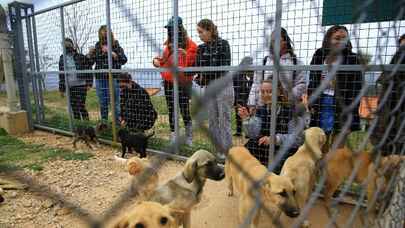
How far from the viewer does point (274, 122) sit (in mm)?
3494

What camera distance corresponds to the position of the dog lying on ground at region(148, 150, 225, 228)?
261cm

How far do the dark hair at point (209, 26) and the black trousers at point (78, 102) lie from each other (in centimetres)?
344

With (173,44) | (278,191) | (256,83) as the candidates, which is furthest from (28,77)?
(278,191)

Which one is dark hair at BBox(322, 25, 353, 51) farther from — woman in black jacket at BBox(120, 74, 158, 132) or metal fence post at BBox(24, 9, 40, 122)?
metal fence post at BBox(24, 9, 40, 122)

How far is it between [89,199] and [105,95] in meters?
2.86

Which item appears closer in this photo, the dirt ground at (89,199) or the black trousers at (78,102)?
the dirt ground at (89,199)

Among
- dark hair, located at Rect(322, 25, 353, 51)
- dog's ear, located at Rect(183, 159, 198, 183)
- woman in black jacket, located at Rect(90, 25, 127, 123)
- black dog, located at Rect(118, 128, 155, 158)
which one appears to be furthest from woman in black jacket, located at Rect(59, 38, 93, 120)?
dark hair, located at Rect(322, 25, 353, 51)

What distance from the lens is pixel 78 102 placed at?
6582 mm

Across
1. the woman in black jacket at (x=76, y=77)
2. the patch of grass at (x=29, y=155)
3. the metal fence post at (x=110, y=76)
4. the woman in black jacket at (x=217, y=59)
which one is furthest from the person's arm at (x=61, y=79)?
the woman in black jacket at (x=217, y=59)

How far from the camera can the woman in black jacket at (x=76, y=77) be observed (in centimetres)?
615

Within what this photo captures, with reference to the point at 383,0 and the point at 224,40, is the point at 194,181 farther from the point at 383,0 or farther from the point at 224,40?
the point at 383,0

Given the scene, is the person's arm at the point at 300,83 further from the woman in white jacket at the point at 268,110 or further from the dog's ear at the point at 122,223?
the dog's ear at the point at 122,223

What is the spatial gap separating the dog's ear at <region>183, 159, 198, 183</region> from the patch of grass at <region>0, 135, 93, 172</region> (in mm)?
2803

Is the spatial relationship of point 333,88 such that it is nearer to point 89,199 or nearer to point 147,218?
point 147,218
